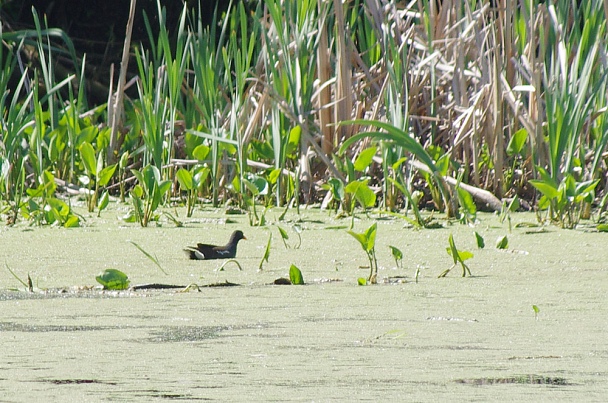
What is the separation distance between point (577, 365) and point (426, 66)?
2.84 m

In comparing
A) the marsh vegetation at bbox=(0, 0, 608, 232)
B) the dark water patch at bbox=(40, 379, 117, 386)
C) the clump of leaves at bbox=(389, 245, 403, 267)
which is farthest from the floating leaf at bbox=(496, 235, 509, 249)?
the dark water patch at bbox=(40, 379, 117, 386)

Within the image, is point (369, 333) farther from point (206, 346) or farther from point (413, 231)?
point (413, 231)

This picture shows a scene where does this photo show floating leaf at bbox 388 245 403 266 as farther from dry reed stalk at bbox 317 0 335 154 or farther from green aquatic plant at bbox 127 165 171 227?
dry reed stalk at bbox 317 0 335 154

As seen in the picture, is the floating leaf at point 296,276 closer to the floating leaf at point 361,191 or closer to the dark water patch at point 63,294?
the dark water patch at point 63,294

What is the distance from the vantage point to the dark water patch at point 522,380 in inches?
45.7

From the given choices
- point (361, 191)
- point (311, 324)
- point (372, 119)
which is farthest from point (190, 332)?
point (372, 119)

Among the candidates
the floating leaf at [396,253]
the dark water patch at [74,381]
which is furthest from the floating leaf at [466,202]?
the dark water patch at [74,381]

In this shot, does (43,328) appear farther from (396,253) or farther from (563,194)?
(563,194)

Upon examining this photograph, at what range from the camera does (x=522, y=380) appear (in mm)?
1179

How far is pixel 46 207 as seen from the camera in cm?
325

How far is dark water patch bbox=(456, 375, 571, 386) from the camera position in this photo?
3.81 ft

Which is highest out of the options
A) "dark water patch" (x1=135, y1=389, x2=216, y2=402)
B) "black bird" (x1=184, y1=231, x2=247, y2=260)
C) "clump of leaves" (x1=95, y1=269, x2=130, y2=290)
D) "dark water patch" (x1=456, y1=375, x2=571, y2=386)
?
"dark water patch" (x1=456, y1=375, x2=571, y2=386)

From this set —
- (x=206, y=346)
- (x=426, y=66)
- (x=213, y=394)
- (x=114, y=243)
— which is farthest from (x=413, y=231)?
(x=213, y=394)

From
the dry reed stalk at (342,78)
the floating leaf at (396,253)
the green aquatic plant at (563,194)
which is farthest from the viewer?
the dry reed stalk at (342,78)
